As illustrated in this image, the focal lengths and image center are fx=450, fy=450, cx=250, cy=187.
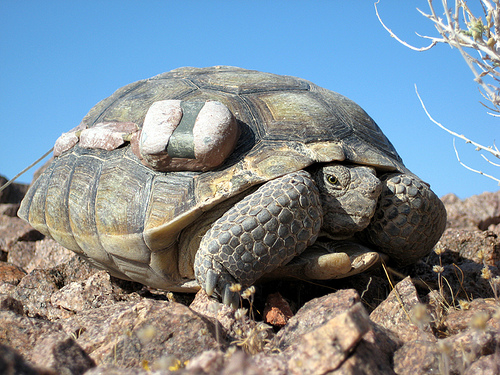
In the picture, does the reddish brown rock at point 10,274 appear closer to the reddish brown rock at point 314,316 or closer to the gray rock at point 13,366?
the reddish brown rock at point 314,316

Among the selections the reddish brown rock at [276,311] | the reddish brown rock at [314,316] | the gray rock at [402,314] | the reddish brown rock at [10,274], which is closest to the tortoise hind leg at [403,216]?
the gray rock at [402,314]

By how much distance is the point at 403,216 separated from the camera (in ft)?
11.2

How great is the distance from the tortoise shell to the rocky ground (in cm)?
52

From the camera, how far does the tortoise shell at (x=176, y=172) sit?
3.18 m

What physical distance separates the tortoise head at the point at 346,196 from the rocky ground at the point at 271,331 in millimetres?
543

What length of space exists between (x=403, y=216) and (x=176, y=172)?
1.75m

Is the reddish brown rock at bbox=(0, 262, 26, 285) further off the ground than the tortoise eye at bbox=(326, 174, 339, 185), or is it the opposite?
the tortoise eye at bbox=(326, 174, 339, 185)

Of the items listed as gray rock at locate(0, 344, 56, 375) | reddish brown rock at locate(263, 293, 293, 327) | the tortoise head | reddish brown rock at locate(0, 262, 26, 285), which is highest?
the tortoise head

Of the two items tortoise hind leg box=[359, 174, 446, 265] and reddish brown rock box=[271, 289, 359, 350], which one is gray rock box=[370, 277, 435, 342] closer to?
reddish brown rock box=[271, 289, 359, 350]

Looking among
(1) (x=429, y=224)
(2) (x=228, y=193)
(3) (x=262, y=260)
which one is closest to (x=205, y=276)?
(3) (x=262, y=260)

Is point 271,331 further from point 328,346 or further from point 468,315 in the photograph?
point 468,315

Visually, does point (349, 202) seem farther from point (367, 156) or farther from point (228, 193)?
point (228, 193)

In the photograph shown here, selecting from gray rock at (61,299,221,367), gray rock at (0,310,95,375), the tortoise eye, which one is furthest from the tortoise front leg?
gray rock at (0,310,95,375)

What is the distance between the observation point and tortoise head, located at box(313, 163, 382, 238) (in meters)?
3.20
